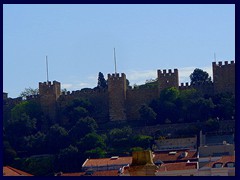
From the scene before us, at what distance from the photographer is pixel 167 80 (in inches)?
1183

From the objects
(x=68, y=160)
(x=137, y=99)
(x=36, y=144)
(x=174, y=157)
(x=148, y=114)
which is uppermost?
(x=137, y=99)

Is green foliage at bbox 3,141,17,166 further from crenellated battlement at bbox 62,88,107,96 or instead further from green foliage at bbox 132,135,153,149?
crenellated battlement at bbox 62,88,107,96

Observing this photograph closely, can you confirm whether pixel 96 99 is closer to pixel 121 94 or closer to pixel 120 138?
pixel 121 94

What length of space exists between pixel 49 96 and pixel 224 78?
631 cm

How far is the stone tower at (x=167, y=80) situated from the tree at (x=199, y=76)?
58.3 inches

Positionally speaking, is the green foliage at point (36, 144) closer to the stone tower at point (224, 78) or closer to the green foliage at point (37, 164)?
the green foliage at point (37, 164)

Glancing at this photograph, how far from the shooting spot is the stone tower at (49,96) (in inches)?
1217

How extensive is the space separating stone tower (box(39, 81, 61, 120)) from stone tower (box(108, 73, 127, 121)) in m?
2.02

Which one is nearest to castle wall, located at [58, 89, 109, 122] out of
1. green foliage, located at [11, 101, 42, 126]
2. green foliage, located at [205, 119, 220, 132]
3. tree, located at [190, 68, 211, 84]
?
green foliage, located at [11, 101, 42, 126]

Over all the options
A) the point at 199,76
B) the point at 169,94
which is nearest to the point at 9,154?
the point at 169,94

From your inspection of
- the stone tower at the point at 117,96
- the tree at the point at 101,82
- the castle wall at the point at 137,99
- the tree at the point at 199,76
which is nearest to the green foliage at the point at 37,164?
the stone tower at the point at 117,96
